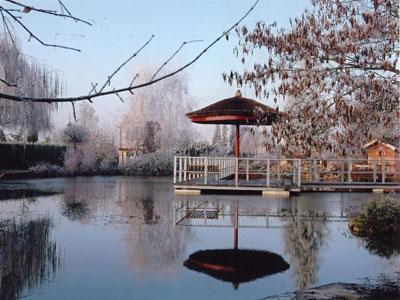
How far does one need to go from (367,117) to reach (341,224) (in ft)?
11.2

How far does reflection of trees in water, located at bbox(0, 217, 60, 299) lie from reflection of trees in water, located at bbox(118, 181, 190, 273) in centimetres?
93

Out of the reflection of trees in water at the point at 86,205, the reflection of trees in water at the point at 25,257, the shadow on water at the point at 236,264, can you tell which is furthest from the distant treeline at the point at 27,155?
the shadow on water at the point at 236,264

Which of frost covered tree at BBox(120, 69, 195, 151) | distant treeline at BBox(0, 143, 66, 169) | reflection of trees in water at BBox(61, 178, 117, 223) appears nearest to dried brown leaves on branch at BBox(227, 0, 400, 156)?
reflection of trees in water at BBox(61, 178, 117, 223)

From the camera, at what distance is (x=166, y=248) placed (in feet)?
20.8

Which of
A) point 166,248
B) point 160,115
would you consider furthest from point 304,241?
point 160,115

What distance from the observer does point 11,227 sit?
8031 millimetres

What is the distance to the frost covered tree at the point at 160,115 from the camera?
104 ft

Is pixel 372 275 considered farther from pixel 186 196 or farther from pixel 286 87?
pixel 186 196

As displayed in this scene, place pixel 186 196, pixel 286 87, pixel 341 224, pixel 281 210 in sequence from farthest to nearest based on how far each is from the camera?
pixel 186 196 → pixel 281 210 → pixel 341 224 → pixel 286 87

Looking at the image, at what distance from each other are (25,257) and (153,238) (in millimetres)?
1886

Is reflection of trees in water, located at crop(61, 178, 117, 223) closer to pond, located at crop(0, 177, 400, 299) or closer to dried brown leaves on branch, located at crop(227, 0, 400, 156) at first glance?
pond, located at crop(0, 177, 400, 299)

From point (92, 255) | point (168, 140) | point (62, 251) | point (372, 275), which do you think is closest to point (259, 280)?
point (372, 275)

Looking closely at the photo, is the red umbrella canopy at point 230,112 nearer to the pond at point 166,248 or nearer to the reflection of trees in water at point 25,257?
the pond at point 166,248

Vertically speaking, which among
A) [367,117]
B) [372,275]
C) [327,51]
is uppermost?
[327,51]
